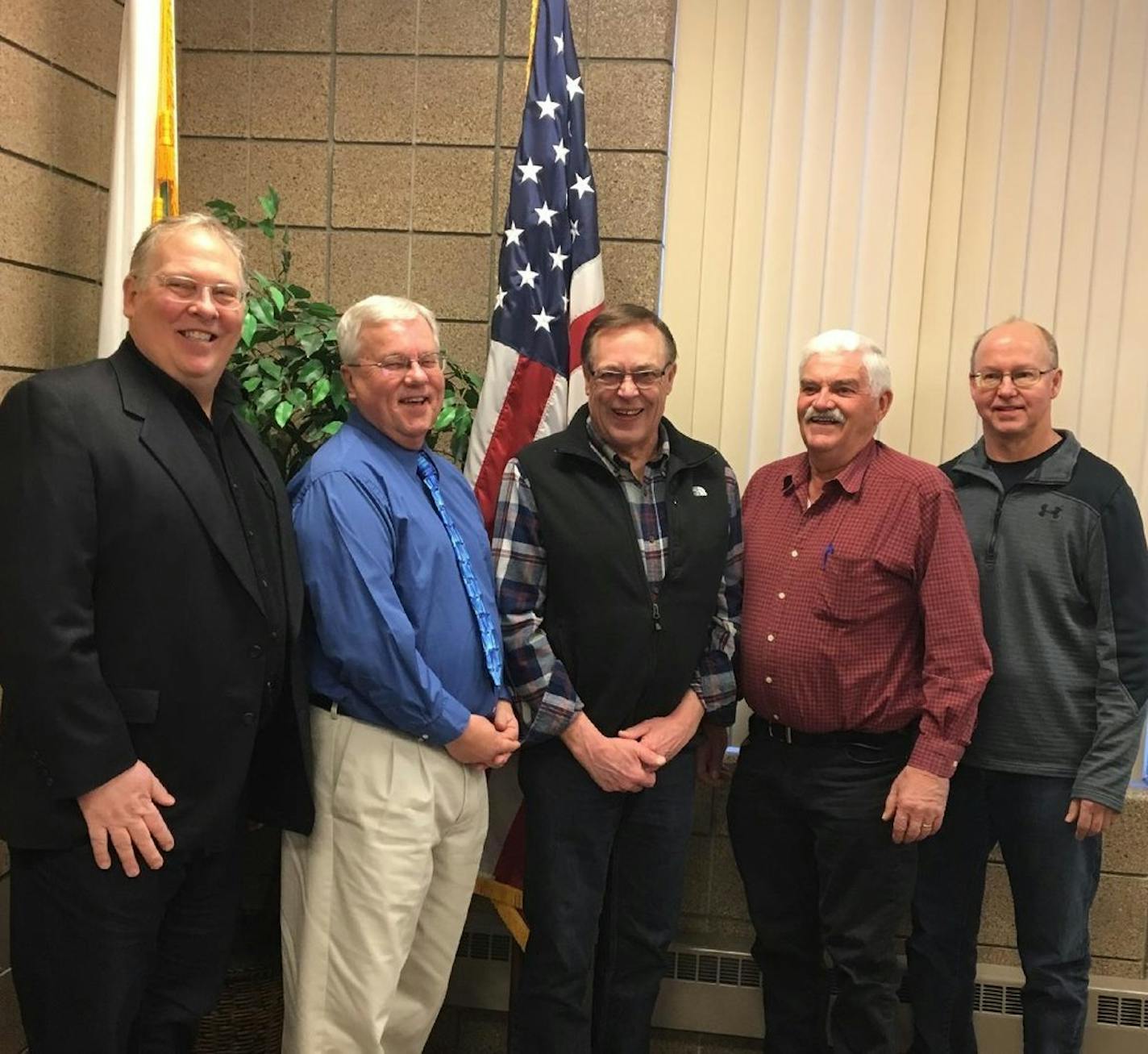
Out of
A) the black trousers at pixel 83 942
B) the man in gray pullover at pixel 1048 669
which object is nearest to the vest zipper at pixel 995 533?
the man in gray pullover at pixel 1048 669

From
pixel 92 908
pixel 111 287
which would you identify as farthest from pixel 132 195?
pixel 92 908

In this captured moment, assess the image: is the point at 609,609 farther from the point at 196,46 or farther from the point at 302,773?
the point at 196,46

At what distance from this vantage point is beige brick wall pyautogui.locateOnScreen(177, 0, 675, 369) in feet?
9.29

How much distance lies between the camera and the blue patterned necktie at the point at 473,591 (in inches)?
81.7

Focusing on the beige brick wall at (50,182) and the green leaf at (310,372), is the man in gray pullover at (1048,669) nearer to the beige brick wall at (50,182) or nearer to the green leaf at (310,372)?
the green leaf at (310,372)

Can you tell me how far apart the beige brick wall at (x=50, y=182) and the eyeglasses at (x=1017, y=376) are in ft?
6.35

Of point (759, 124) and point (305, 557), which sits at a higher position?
point (759, 124)

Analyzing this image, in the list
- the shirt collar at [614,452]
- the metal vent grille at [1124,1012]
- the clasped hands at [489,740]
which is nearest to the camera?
the clasped hands at [489,740]

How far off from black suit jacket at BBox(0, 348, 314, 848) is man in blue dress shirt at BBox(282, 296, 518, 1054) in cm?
18

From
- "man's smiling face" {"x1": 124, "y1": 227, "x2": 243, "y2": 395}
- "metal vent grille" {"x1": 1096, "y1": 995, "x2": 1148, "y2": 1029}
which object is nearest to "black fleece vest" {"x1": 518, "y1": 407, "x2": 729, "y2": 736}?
"man's smiling face" {"x1": 124, "y1": 227, "x2": 243, "y2": 395}

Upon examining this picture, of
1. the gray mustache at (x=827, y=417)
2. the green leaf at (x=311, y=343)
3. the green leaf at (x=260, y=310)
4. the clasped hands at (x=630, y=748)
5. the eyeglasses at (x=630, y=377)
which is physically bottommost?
the clasped hands at (x=630, y=748)

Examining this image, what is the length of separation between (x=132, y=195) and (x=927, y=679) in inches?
70.6

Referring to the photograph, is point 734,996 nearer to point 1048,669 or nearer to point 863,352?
point 1048,669

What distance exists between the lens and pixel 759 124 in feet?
9.47
